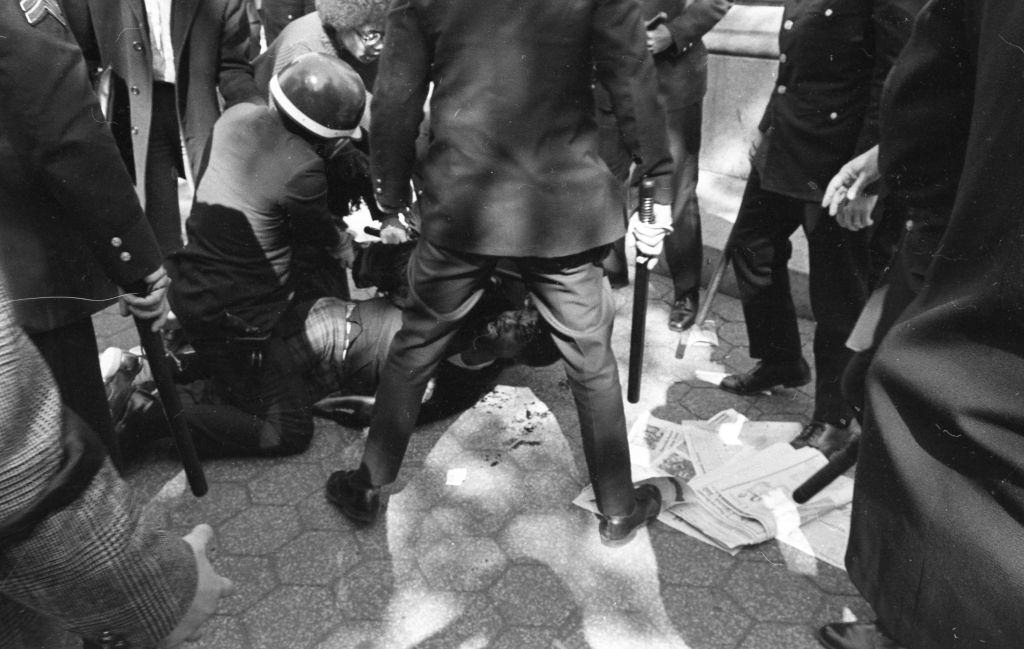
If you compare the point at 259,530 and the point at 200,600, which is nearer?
the point at 200,600

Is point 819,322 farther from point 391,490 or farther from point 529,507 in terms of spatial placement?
point 391,490

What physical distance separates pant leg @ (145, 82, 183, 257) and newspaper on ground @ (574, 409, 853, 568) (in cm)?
221

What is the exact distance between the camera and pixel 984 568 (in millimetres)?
1067

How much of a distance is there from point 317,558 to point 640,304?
137cm

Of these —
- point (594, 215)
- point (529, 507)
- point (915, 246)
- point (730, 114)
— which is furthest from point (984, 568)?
point (730, 114)

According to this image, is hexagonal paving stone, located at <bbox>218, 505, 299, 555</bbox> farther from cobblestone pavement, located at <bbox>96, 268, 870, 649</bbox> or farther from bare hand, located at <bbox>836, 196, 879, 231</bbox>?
bare hand, located at <bbox>836, 196, 879, 231</bbox>

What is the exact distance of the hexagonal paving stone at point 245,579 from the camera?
2.43 meters

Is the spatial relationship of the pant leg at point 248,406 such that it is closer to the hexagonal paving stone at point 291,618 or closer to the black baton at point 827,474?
the hexagonal paving stone at point 291,618

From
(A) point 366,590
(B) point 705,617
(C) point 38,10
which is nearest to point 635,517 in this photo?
(B) point 705,617

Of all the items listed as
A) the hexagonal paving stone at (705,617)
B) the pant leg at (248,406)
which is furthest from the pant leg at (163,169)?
the hexagonal paving stone at (705,617)

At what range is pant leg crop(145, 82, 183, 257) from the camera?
3.54 meters

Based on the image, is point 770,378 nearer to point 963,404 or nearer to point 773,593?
point 773,593

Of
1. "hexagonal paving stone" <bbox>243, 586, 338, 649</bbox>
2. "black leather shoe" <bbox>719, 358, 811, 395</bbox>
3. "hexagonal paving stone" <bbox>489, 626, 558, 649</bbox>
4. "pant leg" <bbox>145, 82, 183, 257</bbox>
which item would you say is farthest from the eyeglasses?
"hexagonal paving stone" <bbox>489, 626, 558, 649</bbox>

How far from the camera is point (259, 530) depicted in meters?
2.75
